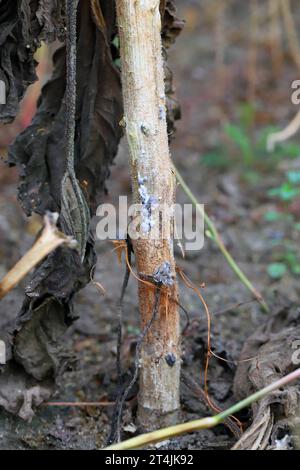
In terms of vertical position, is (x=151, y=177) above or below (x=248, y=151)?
below

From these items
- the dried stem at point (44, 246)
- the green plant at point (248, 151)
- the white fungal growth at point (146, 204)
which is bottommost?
the dried stem at point (44, 246)

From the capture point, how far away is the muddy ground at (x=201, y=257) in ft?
6.55

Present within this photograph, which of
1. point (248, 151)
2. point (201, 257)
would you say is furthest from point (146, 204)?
point (248, 151)

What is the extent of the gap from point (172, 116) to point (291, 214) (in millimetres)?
1391

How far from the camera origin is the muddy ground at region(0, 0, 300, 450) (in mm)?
1995

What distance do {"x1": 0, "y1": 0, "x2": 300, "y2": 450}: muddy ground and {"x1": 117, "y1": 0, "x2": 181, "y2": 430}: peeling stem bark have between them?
0.62 ft

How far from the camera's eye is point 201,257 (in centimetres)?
303

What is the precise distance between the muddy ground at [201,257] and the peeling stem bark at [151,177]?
189 mm

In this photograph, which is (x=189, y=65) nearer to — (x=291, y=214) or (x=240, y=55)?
(x=240, y=55)

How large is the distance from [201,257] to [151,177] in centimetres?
138

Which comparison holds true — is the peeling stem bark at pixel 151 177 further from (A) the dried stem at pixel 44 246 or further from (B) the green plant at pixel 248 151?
(B) the green plant at pixel 248 151

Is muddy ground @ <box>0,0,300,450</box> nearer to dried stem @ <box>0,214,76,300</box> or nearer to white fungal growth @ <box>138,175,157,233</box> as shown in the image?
white fungal growth @ <box>138,175,157,233</box>

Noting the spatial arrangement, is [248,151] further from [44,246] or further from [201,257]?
[44,246]

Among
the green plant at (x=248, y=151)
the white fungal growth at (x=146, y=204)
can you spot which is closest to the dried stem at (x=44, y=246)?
the white fungal growth at (x=146, y=204)
